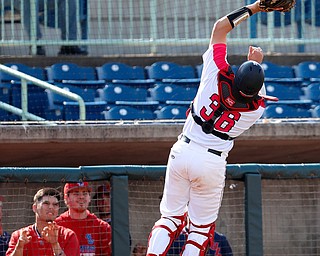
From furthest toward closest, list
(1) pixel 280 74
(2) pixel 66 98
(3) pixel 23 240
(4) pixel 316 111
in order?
(1) pixel 280 74, (4) pixel 316 111, (2) pixel 66 98, (3) pixel 23 240

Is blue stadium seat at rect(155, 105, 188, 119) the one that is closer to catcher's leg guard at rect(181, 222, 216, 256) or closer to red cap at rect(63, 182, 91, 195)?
red cap at rect(63, 182, 91, 195)

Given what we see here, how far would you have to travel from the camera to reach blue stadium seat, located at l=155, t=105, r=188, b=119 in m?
10.6

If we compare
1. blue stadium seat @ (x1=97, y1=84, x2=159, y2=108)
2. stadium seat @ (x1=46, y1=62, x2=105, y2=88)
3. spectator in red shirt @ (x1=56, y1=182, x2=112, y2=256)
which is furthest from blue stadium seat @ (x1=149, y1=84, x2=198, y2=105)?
spectator in red shirt @ (x1=56, y1=182, x2=112, y2=256)

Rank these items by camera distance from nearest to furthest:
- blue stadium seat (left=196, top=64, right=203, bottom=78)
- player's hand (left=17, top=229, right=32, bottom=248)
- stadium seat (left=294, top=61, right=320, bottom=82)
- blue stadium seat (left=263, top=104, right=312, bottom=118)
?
player's hand (left=17, top=229, right=32, bottom=248) < blue stadium seat (left=263, top=104, right=312, bottom=118) < blue stadium seat (left=196, top=64, right=203, bottom=78) < stadium seat (left=294, top=61, right=320, bottom=82)

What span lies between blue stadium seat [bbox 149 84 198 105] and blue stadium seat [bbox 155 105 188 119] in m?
0.21

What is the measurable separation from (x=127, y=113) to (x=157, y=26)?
232 cm

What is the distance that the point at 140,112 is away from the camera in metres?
10.8

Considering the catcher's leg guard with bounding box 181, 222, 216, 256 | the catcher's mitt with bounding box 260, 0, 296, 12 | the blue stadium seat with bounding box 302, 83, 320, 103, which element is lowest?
the catcher's leg guard with bounding box 181, 222, 216, 256

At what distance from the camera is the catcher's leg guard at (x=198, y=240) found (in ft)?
22.5

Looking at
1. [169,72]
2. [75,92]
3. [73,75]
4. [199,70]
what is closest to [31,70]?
[73,75]

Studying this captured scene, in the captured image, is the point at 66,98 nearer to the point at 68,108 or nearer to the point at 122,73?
the point at 68,108

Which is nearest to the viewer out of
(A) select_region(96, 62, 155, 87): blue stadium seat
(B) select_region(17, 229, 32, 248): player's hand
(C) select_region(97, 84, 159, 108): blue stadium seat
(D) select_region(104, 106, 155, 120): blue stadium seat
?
(B) select_region(17, 229, 32, 248): player's hand

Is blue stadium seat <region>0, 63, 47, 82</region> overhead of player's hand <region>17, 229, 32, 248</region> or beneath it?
overhead

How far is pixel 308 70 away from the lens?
38.5ft
